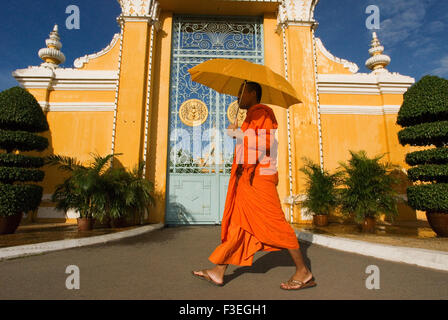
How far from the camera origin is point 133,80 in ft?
21.4

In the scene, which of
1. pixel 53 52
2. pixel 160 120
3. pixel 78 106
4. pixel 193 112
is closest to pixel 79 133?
pixel 78 106

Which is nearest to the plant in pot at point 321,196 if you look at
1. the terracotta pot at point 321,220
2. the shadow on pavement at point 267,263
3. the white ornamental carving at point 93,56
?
the terracotta pot at point 321,220

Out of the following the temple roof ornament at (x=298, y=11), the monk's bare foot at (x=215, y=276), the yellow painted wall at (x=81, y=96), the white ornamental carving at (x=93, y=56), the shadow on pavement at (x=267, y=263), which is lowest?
the shadow on pavement at (x=267, y=263)

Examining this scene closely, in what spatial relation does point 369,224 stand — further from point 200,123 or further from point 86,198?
point 86,198

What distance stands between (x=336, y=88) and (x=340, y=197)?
3949 millimetres

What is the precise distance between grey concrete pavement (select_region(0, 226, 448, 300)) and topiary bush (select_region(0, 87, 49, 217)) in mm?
1996

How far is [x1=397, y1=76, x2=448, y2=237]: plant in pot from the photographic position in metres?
4.19

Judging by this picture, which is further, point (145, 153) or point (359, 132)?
point (359, 132)

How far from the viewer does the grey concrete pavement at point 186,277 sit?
187cm

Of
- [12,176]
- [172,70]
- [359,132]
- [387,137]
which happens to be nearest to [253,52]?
[172,70]

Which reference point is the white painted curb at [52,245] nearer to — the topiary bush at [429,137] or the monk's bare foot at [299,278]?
the monk's bare foot at [299,278]

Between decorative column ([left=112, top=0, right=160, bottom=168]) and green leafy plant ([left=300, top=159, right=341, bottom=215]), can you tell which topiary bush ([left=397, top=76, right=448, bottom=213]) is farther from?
decorative column ([left=112, top=0, right=160, bottom=168])
